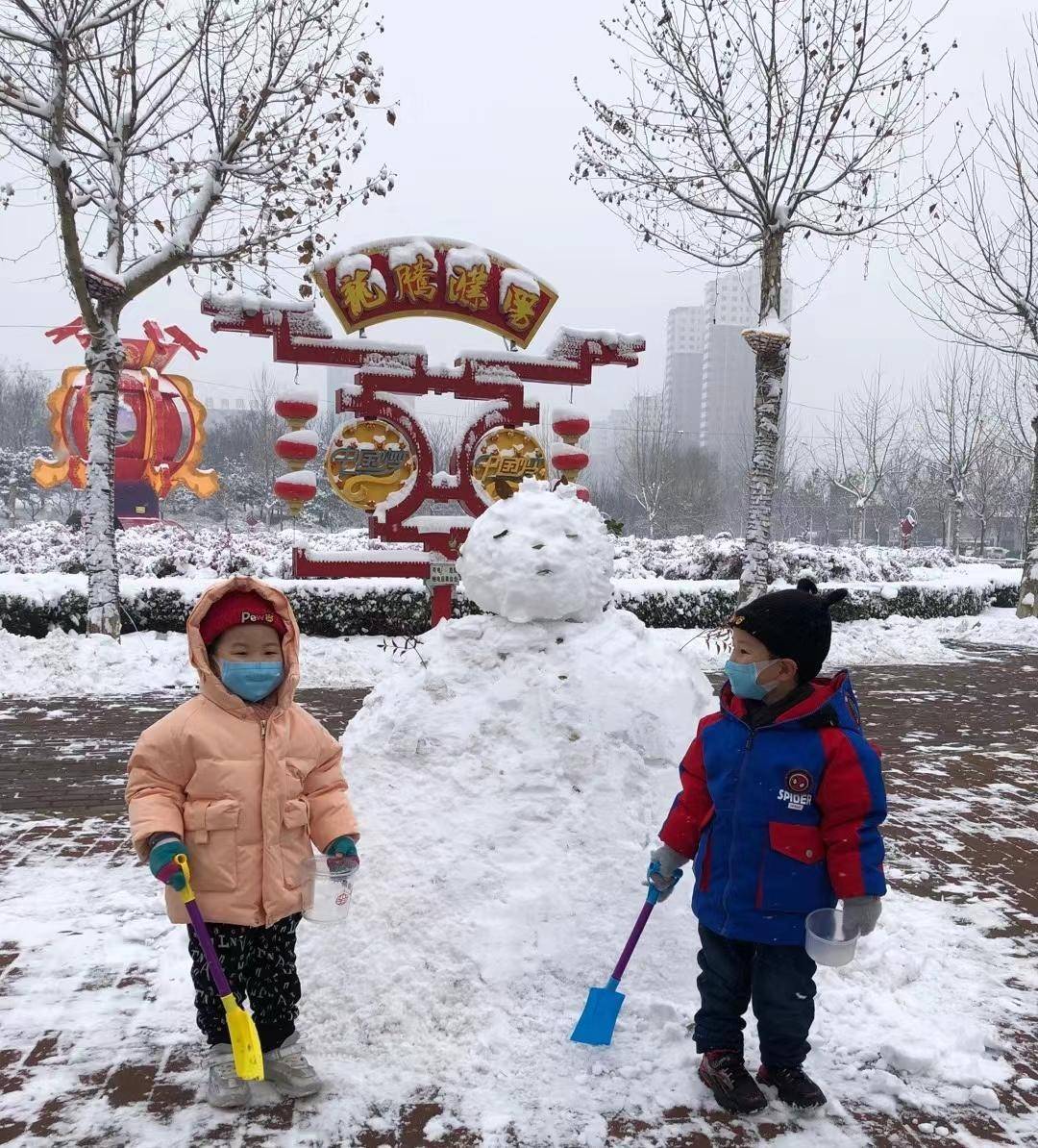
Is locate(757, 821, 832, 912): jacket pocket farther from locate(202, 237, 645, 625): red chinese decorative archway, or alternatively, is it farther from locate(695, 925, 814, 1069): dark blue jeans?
locate(202, 237, 645, 625): red chinese decorative archway

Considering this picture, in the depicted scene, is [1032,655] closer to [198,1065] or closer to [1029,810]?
[1029,810]

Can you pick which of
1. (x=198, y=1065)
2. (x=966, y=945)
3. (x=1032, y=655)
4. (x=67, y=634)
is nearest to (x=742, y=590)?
(x=1032, y=655)

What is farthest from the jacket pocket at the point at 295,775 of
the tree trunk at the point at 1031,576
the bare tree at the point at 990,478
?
the bare tree at the point at 990,478

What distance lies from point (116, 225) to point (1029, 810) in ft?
34.5

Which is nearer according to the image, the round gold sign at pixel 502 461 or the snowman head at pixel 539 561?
the snowman head at pixel 539 561

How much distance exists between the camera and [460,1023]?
2.59m

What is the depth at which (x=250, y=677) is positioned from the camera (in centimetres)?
226

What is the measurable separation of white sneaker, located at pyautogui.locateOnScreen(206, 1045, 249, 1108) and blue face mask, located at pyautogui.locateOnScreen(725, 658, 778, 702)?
69.3 inches

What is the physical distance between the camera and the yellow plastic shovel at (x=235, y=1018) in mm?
2137

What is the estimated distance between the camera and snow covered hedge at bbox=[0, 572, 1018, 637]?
31.0 ft

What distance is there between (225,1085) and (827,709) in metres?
1.94

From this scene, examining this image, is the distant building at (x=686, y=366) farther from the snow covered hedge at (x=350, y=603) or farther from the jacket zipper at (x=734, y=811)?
the jacket zipper at (x=734, y=811)

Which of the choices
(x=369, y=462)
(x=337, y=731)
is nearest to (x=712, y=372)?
(x=369, y=462)

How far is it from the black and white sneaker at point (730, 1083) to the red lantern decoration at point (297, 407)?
619 cm
